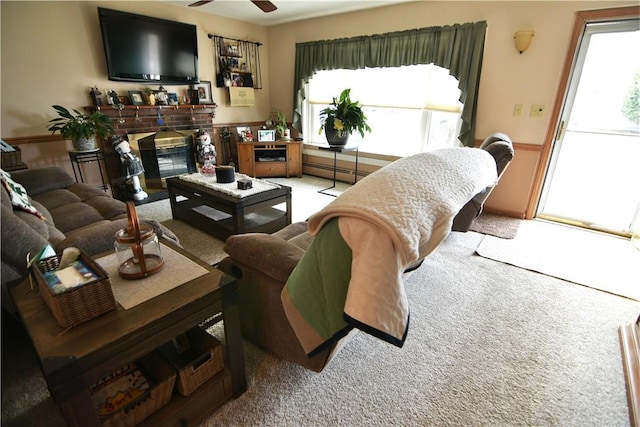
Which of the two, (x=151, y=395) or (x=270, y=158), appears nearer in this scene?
(x=151, y=395)

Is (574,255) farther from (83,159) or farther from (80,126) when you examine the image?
(83,159)

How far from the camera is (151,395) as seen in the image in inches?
41.3

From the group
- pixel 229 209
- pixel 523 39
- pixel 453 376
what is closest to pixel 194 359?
pixel 453 376

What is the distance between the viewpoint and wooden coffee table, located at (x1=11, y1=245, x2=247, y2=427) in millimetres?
796

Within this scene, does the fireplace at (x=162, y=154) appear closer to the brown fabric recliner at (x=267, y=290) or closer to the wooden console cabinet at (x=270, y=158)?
the wooden console cabinet at (x=270, y=158)

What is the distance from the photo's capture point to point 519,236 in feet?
9.64

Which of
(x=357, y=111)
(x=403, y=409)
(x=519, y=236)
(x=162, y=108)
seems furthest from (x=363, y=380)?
(x=162, y=108)

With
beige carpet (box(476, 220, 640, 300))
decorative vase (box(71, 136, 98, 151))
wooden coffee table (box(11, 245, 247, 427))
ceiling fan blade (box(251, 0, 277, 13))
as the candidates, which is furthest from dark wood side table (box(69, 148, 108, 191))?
beige carpet (box(476, 220, 640, 300))

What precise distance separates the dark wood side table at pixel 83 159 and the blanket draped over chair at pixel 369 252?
3370 mm

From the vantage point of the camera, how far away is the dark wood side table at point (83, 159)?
3.25 meters

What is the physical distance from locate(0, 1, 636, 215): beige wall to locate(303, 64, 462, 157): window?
0.43 metres

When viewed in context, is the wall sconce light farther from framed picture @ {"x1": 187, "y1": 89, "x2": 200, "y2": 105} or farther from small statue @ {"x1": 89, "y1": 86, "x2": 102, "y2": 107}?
small statue @ {"x1": 89, "y1": 86, "x2": 102, "y2": 107}

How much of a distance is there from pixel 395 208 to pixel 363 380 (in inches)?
38.3

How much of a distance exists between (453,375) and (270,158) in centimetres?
391
